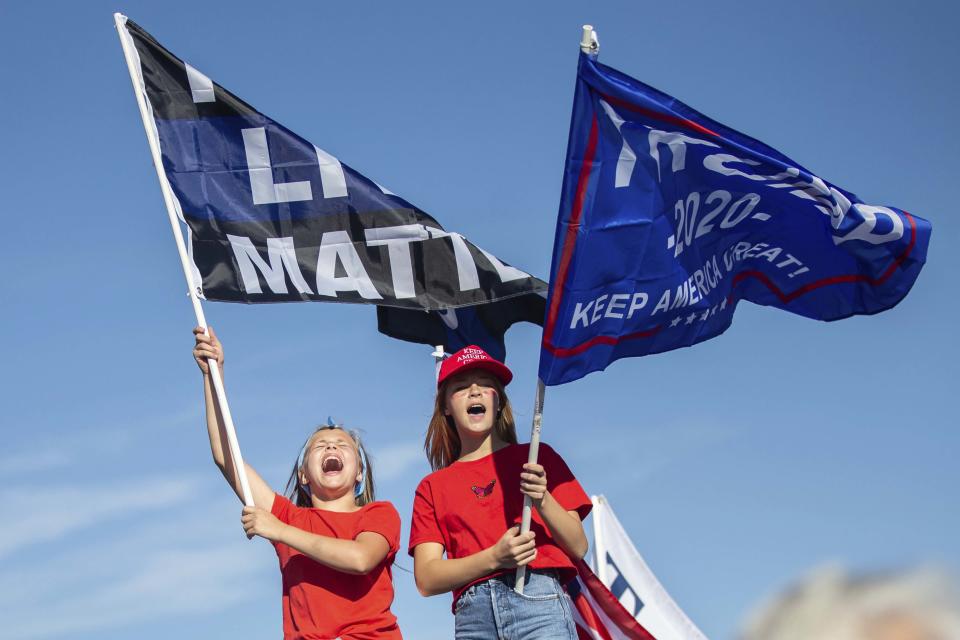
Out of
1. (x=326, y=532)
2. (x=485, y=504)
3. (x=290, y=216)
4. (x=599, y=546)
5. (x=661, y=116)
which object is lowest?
(x=485, y=504)

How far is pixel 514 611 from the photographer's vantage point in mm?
5441

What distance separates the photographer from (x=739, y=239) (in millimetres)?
6508

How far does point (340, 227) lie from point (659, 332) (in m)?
2.22

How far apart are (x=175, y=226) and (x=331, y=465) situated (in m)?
1.74

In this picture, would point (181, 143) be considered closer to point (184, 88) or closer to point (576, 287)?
point (184, 88)

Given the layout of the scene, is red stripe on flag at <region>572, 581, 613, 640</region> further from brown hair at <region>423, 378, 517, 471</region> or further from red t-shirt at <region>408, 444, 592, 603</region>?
brown hair at <region>423, 378, 517, 471</region>

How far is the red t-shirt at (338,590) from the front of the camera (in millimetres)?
5809

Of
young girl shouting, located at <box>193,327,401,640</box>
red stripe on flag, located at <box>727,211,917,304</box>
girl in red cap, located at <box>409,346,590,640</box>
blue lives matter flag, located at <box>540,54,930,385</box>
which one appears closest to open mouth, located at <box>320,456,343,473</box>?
young girl shouting, located at <box>193,327,401,640</box>

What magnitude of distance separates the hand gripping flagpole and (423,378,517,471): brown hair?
1.60 feet

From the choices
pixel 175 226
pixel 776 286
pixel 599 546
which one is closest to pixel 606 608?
pixel 776 286

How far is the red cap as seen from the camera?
6156 millimetres

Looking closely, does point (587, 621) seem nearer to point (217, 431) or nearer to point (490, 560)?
point (490, 560)

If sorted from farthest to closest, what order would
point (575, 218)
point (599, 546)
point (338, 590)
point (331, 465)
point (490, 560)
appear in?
point (599, 546) → point (331, 465) → point (338, 590) → point (575, 218) → point (490, 560)

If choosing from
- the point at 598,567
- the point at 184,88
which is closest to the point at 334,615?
the point at 184,88
